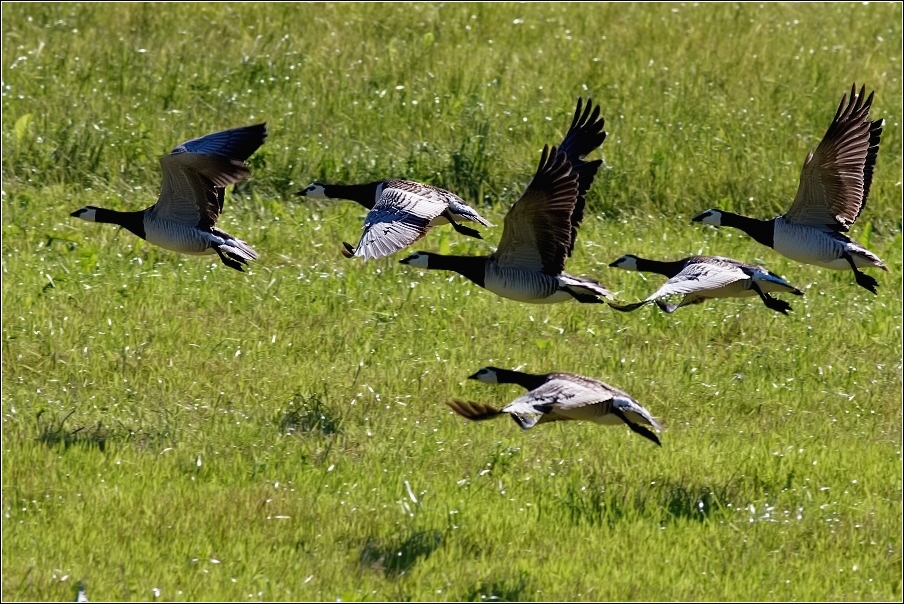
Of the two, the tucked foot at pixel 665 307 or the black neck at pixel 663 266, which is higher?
the tucked foot at pixel 665 307

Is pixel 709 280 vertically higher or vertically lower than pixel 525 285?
higher

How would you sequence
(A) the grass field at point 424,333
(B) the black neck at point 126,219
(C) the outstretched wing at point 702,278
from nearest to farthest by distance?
(A) the grass field at point 424,333, (C) the outstretched wing at point 702,278, (B) the black neck at point 126,219

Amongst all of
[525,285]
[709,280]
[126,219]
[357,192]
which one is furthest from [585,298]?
[126,219]

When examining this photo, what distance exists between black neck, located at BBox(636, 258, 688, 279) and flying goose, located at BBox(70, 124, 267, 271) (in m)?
2.65

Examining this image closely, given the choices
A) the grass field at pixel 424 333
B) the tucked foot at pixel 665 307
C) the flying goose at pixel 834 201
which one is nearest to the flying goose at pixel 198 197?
the grass field at pixel 424 333

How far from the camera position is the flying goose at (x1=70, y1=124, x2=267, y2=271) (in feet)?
28.7

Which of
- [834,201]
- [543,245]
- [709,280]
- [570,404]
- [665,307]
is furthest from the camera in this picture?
[834,201]

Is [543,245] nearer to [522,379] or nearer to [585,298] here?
[585,298]

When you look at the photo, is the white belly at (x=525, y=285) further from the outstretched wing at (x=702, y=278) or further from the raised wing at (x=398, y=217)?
the outstretched wing at (x=702, y=278)

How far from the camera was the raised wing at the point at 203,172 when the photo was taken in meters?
8.73

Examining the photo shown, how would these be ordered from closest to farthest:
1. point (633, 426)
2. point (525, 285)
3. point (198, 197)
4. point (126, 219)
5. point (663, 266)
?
point (633, 426), point (525, 285), point (663, 266), point (198, 197), point (126, 219)

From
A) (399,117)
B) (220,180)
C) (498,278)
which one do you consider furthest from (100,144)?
(498,278)

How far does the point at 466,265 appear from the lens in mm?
8898

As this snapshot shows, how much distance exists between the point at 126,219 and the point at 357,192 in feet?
6.10
